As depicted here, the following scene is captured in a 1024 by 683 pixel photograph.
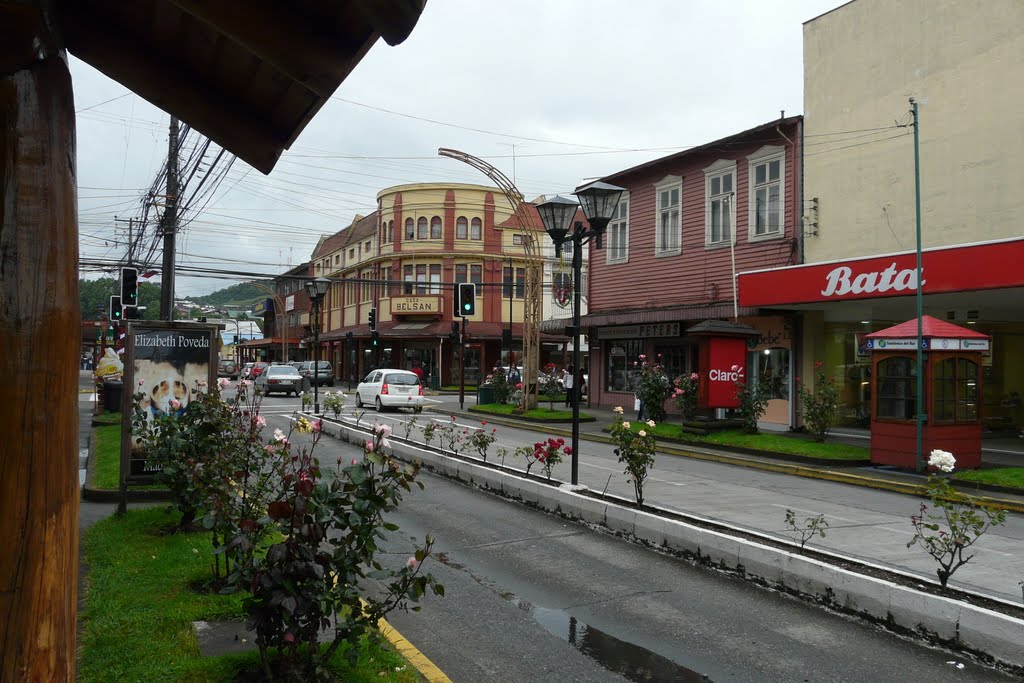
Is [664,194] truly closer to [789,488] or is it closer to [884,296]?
[884,296]

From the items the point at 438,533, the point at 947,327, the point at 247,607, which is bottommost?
the point at 438,533

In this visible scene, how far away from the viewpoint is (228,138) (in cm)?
394

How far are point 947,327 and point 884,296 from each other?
7.51ft

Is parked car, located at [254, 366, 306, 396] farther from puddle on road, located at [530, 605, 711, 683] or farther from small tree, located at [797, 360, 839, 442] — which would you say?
puddle on road, located at [530, 605, 711, 683]

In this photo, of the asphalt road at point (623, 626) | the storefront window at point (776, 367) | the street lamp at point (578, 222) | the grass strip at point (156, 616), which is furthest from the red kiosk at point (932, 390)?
the grass strip at point (156, 616)

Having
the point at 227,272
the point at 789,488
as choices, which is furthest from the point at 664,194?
the point at 227,272

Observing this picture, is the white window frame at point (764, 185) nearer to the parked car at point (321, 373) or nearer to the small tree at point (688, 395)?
the small tree at point (688, 395)

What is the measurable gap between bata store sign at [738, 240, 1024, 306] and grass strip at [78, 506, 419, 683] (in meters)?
13.0

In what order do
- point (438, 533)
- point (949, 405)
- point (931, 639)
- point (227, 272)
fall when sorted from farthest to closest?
1. point (227, 272)
2. point (949, 405)
3. point (438, 533)
4. point (931, 639)

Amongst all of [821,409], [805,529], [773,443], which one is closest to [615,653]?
[805,529]

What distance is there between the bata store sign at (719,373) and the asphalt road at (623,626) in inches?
420

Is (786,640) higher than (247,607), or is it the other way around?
(247,607)

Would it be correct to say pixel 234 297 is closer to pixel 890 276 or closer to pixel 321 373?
pixel 321 373

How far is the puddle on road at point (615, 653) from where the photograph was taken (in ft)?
15.7
